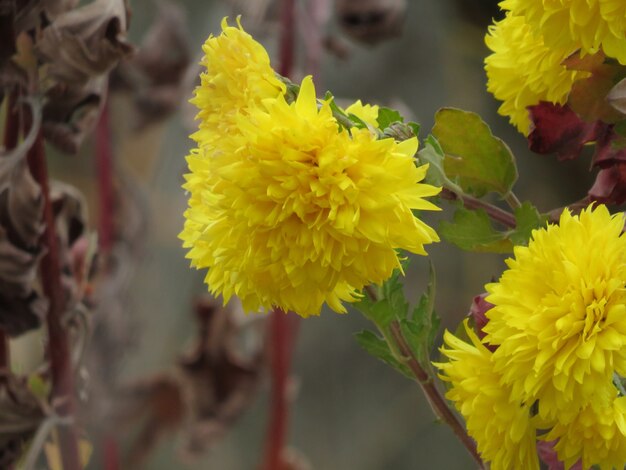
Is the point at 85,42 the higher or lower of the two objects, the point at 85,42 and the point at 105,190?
the higher

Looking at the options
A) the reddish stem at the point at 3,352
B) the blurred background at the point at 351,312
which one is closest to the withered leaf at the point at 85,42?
the reddish stem at the point at 3,352

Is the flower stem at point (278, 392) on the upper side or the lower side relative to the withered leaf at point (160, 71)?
lower

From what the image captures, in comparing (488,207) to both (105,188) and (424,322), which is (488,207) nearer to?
(424,322)

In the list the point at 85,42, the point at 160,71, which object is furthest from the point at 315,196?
the point at 160,71

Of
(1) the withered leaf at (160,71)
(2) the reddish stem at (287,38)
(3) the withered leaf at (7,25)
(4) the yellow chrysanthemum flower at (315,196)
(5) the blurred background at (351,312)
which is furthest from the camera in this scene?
(5) the blurred background at (351,312)

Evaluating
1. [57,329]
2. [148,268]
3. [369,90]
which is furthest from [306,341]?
[57,329]

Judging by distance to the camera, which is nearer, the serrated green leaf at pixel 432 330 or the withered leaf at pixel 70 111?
the serrated green leaf at pixel 432 330

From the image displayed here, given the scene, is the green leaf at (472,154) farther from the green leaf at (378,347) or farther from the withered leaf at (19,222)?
the withered leaf at (19,222)
